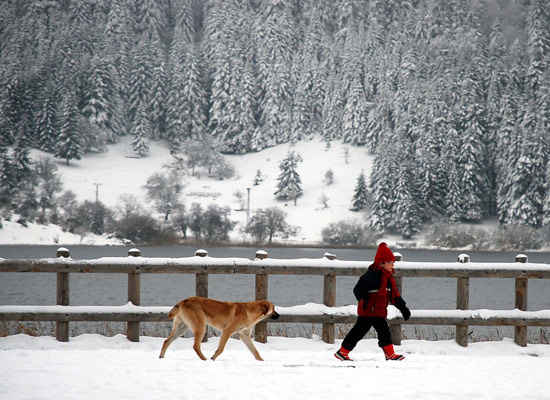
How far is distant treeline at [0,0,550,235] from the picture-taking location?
8856cm

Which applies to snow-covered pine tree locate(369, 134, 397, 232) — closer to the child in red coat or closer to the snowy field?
the snowy field

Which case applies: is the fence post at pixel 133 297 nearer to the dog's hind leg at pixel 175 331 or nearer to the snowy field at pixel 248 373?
the snowy field at pixel 248 373

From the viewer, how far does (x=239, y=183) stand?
10681 cm

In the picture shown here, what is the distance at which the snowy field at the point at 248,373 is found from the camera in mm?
5789

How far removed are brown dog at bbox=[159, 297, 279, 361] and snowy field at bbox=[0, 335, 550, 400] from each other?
0.81 ft

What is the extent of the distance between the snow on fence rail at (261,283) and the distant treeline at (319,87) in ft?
245

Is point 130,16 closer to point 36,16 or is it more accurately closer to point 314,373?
point 36,16

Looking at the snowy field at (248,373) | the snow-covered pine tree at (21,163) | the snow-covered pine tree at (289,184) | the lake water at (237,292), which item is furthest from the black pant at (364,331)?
the snow-covered pine tree at (21,163)

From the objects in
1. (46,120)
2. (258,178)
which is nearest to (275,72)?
(258,178)

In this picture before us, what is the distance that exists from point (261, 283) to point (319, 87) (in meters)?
124

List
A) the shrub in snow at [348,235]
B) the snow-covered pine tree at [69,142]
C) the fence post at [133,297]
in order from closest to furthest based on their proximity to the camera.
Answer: the fence post at [133,297], the shrub in snow at [348,235], the snow-covered pine tree at [69,142]

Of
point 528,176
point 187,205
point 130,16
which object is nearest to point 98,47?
point 130,16

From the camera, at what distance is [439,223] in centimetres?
8325

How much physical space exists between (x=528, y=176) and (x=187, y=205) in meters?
47.5
